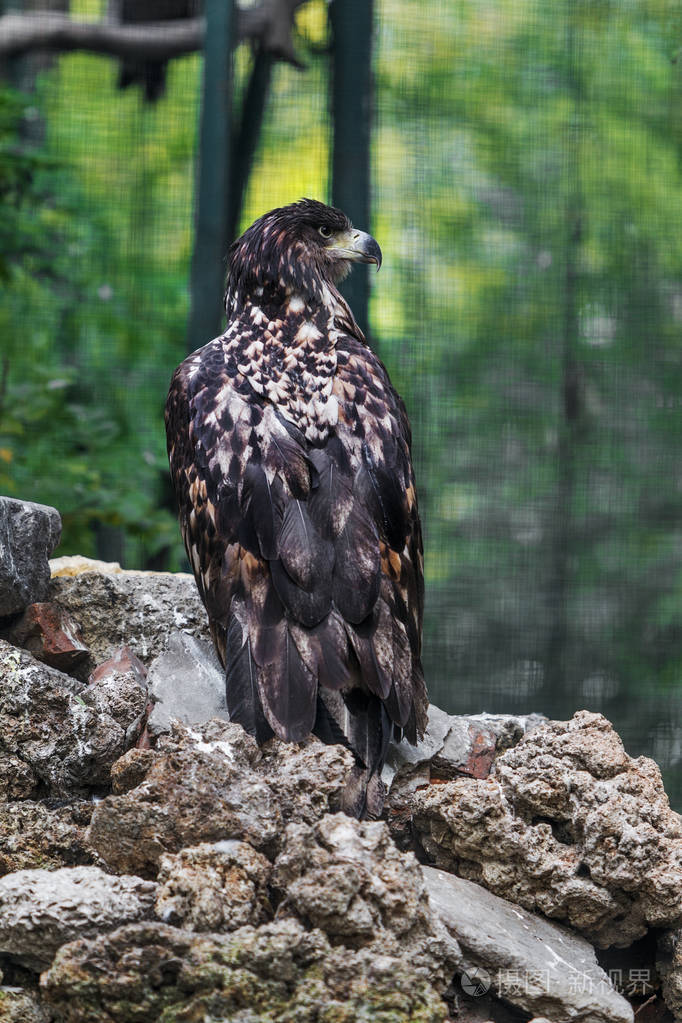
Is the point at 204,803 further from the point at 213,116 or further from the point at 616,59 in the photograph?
the point at 616,59

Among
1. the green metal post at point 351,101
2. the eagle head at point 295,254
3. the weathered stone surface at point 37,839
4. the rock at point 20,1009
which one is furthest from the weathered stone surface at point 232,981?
the green metal post at point 351,101

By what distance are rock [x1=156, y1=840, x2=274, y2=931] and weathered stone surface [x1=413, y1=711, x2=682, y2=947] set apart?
52cm

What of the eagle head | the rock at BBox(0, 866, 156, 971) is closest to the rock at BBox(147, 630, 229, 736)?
the rock at BBox(0, 866, 156, 971)

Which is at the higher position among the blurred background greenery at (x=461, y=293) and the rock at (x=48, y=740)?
the blurred background greenery at (x=461, y=293)

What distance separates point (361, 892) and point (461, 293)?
9.52 feet

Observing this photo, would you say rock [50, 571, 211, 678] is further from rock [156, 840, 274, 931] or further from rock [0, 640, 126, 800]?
rock [156, 840, 274, 931]

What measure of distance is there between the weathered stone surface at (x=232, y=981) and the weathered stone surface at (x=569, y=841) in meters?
0.62

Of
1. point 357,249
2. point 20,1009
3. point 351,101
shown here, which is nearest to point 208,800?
point 20,1009

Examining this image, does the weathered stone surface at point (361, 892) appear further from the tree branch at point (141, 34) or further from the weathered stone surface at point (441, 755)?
the tree branch at point (141, 34)

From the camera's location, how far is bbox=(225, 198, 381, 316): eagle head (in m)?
3.12

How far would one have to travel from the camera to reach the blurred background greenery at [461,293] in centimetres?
429

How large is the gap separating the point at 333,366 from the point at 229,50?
1.96 m

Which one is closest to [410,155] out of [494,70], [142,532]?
[494,70]

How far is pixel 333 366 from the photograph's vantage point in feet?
9.54
